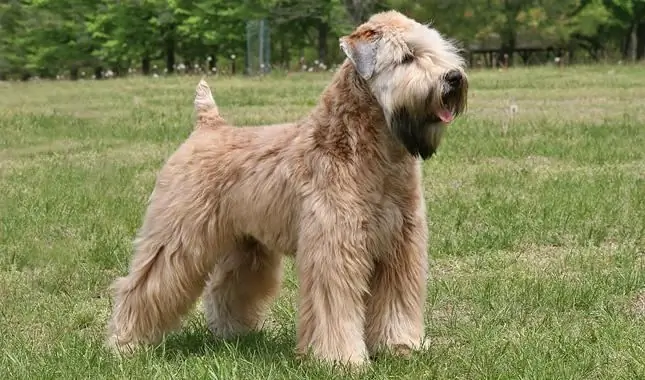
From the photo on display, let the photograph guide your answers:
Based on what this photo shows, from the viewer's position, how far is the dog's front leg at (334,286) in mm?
4426

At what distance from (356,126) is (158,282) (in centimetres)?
148

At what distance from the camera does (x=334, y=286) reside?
14.6ft

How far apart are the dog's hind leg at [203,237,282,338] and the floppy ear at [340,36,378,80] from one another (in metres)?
1.47

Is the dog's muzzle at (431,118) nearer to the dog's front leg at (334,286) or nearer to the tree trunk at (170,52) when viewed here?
the dog's front leg at (334,286)

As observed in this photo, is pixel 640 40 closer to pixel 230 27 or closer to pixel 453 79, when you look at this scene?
pixel 230 27

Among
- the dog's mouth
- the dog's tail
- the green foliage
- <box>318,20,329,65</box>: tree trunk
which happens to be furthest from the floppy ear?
<box>318,20,329,65</box>: tree trunk

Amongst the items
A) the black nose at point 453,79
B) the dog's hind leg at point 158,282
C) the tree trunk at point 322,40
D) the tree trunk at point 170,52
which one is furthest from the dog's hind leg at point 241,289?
the tree trunk at point 170,52

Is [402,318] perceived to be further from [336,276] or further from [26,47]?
[26,47]

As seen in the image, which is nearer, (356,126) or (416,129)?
(416,129)

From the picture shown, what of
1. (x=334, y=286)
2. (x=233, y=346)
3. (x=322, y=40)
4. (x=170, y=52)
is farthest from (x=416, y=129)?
(x=170, y=52)

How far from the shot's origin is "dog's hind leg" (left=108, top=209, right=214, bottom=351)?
16.5ft

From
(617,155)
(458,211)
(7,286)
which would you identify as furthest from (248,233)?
(617,155)

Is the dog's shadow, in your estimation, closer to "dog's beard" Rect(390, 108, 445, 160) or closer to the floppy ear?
"dog's beard" Rect(390, 108, 445, 160)

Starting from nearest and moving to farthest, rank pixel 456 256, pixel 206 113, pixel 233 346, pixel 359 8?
pixel 233 346 → pixel 206 113 → pixel 456 256 → pixel 359 8
